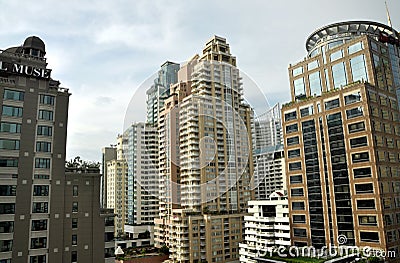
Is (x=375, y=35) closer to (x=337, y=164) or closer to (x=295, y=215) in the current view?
(x=337, y=164)

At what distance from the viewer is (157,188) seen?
57.0 meters

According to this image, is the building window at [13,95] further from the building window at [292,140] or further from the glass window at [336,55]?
the glass window at [336,55]

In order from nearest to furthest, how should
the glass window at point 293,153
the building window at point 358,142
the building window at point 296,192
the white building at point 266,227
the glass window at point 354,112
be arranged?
the building window at point 358,142, the glass window at point 354,112, the building window at point 296,192, the glass window at point 293,153, the white building at point 266,227

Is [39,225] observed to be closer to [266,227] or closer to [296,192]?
[296,192]

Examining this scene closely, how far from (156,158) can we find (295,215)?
33160 millimetres

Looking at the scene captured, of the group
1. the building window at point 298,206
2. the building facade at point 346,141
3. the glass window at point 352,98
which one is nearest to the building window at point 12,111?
the building facade at point 346,141

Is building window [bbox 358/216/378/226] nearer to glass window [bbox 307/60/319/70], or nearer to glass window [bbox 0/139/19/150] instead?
glass window [bbox 307/60/319/70]

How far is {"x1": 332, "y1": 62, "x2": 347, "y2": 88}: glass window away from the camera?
30266 mm

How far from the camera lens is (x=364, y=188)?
25734mm

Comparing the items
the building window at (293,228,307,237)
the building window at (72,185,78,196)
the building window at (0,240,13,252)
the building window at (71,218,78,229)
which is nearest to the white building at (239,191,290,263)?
the building window at (293,228,307,237)

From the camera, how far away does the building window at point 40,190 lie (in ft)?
65.2

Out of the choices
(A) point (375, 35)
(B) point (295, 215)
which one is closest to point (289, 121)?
(B) point (295, 215)

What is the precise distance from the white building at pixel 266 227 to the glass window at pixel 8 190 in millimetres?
23786

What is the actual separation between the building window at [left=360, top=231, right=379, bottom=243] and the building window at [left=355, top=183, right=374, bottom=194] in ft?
10.6
